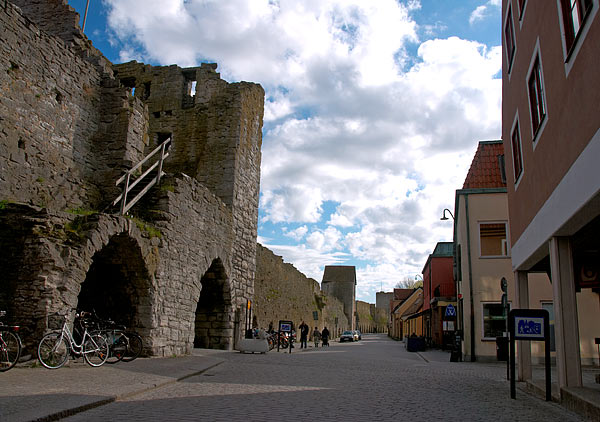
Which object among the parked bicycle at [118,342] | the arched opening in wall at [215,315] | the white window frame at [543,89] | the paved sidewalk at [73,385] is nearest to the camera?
the paved sidewalk at [73,385]

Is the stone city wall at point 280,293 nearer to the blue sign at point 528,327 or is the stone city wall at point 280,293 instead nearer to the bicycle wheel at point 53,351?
the bicycle wheel at point 53,351

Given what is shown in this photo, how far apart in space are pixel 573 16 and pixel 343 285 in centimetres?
7297

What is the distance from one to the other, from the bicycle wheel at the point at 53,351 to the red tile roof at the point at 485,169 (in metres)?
15.5

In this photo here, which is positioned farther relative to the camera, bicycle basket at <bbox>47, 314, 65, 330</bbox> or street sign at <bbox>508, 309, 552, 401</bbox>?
bicycle basket at <bbox>47, 314, 65, 330</bbox>

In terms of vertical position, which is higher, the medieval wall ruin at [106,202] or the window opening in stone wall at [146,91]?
the window opening in stone wall at [146,91]

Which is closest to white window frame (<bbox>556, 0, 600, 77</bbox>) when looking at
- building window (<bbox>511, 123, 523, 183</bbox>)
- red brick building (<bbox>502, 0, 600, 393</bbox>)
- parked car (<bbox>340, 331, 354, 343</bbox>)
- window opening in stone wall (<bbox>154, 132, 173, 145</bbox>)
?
red brick building (<bbox>502, 0, 600, 393</bbox>)

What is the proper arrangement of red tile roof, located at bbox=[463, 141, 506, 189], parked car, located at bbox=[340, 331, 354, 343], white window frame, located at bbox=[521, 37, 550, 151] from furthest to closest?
parked car, located at bbox=[340, 331, 354, 343] → red tile roof, located at bbox=[463, 141, 506, 189] → white window frame, located at bbox=[521, 37, 550, 151]

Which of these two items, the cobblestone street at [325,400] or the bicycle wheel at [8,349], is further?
the bicycle wheel at [8,349]

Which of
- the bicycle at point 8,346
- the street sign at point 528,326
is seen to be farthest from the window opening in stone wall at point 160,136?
the street sign at point 528,326

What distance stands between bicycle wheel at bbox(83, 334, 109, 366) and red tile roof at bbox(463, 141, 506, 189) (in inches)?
574

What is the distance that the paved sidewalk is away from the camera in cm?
559

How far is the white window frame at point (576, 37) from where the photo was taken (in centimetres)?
568

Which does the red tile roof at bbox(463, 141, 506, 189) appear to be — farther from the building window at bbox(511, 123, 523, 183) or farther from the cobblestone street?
the cobblestone street

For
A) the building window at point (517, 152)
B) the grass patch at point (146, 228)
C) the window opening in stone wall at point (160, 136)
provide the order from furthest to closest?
1. the window opening in stone wall at point (160, 136)
2. the grass patch at point (146, 228)
3. the building window at point (517, 152)
